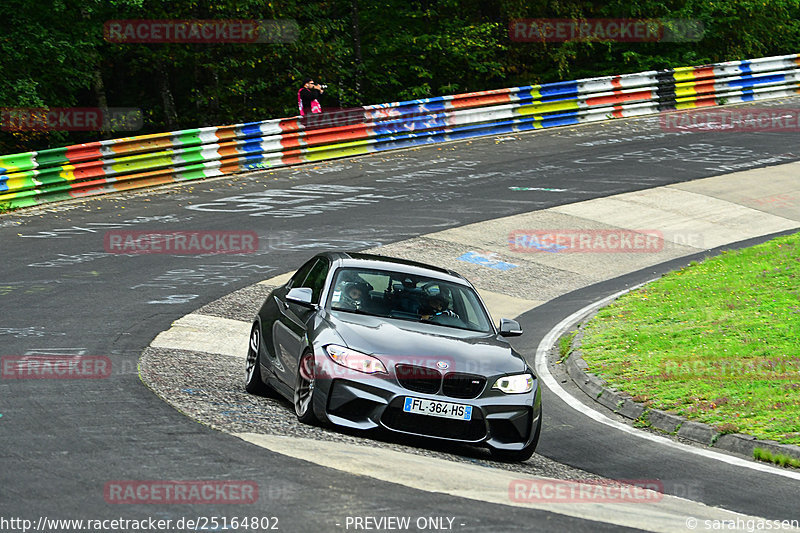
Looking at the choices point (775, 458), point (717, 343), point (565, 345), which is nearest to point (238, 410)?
point (775, 458)

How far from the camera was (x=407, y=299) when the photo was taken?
9906 mm

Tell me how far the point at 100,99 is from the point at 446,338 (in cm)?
2515

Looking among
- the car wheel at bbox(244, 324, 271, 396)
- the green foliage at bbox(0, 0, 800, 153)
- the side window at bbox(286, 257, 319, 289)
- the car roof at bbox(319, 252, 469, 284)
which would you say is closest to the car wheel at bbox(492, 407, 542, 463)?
the car roof at bbox(319, 252, 469, 284)

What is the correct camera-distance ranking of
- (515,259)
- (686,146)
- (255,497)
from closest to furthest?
(255,497) < (515,259) < (686,146)

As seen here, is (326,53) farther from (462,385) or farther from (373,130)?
(462,385)

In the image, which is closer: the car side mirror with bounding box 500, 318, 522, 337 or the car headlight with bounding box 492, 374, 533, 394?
the car headlight with bounding box 492, 374, 533, 394

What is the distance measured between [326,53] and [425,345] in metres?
23.2

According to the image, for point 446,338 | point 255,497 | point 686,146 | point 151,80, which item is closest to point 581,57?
point 686,146

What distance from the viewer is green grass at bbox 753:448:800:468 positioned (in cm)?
913

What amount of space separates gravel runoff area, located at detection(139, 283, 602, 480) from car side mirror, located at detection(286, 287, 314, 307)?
101cm

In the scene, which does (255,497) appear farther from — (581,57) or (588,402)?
(581,57)

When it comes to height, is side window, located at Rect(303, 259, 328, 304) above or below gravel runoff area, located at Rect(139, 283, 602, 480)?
above

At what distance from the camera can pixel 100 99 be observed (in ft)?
104

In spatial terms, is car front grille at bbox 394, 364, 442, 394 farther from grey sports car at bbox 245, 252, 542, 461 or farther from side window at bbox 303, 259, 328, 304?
side window at bbox 303, 259, 328, 304
